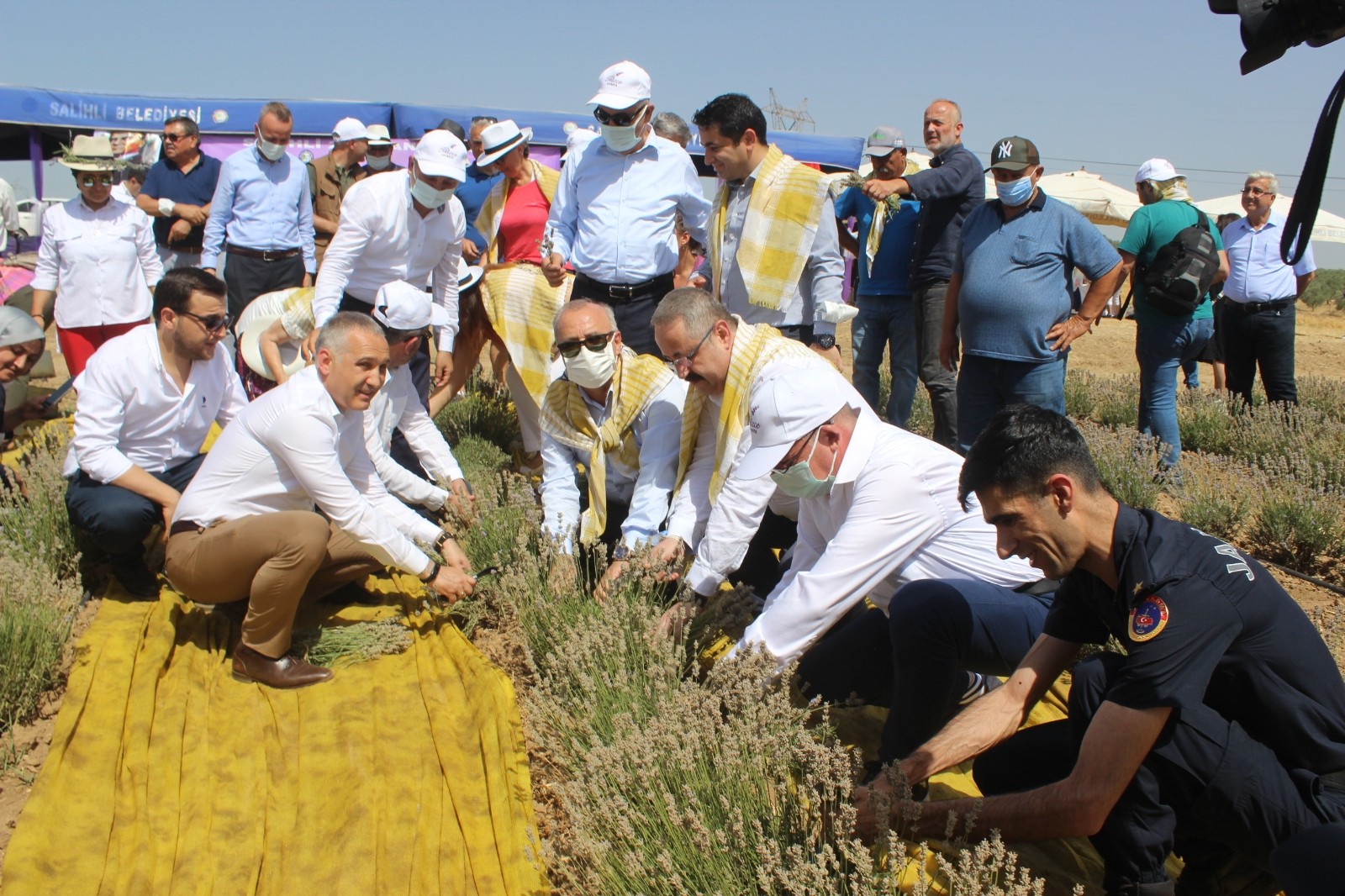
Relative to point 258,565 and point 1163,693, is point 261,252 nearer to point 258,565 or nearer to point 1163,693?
point 258,565

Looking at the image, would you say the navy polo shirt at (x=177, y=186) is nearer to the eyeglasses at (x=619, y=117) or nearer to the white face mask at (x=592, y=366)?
the eyeglasses at (x=619, y=117)

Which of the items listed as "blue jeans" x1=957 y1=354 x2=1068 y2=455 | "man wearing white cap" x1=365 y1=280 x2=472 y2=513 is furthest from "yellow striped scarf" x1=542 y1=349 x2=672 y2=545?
"blue jeans" x1=957 y1=354 x2=1068 y2=455

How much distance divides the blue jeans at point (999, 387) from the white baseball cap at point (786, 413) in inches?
79.1

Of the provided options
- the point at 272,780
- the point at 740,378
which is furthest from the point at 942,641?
the point at 272,780

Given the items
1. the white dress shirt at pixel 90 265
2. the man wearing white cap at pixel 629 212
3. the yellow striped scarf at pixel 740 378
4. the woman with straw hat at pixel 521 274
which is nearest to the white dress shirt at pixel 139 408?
the woman with straw hat at pixel 521 274

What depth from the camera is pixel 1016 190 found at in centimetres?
488

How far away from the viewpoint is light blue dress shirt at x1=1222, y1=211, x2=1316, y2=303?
267 inches

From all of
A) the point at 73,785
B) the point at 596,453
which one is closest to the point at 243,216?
the point at 596,453

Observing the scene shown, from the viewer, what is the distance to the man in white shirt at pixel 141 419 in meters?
4.20

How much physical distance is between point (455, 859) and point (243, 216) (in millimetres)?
5591

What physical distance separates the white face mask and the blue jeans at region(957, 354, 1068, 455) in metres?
1.74

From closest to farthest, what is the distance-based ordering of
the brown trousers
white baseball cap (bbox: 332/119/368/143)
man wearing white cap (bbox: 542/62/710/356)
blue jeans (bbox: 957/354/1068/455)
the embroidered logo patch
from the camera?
the embroidered logo patch → the brown trousers → blue jeans (bbox: 957/354/1068/455) → man wearing white cap (bbox: 542/62/710/356) → white baseball cap (bbox: 332/119/368/143)

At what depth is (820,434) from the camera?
3.05m

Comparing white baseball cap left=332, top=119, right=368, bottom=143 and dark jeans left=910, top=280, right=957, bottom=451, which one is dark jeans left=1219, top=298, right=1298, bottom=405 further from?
white baseball cap left=332, top=119, right=368, bottom=143
